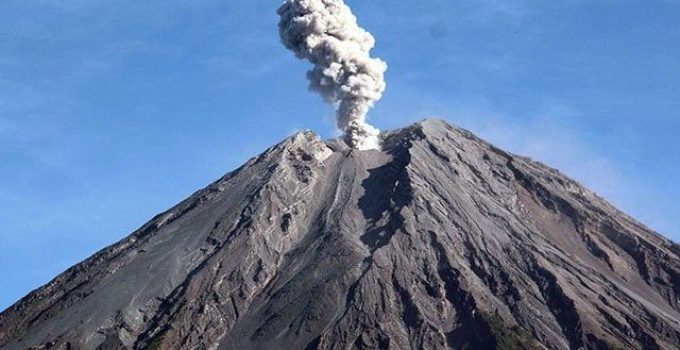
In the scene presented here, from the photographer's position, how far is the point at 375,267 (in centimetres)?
10106

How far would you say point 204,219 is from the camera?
109312 millimetres

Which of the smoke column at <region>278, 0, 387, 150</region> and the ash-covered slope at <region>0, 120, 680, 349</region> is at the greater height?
the smoke column at <region>278, 0, 387, 150</region>

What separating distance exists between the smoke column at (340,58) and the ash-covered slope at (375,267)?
3.86 meters

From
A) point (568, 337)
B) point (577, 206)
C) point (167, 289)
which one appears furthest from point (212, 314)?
point (577, 206)

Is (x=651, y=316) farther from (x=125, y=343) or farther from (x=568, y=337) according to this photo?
(x=125, y=343)

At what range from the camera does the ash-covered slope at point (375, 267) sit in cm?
9738

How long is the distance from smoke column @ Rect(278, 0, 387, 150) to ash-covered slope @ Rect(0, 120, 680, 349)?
3.86m

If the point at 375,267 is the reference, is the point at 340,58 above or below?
above

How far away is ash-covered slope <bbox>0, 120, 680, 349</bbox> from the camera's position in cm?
9738

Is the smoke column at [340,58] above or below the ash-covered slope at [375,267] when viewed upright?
above

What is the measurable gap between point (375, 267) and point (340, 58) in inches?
1014

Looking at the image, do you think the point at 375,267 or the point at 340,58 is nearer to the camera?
the point at 375,267

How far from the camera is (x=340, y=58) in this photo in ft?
404

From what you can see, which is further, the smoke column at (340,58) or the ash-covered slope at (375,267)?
the smoke column at (340,58)
